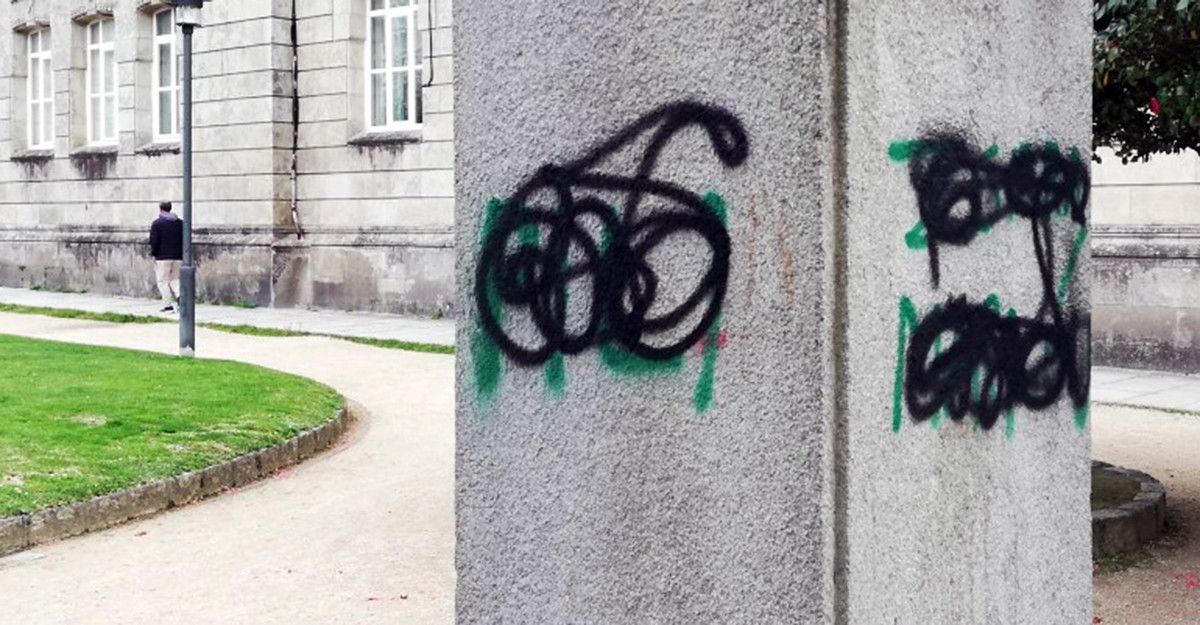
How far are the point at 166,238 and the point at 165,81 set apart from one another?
4.00 m

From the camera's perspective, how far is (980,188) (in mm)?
3076

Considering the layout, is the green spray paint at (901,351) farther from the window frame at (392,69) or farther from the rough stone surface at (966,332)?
the window frame at (392,69)

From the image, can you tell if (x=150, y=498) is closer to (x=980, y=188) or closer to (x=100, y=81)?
(x=980, y=188)

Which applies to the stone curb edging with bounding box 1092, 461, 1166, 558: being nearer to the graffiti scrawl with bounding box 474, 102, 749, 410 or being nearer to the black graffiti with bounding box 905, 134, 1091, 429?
the black graffiti with bounding box 905, 134, 1091, 429

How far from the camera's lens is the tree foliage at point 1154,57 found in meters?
6.45

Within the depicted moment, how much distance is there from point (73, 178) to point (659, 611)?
2678cm

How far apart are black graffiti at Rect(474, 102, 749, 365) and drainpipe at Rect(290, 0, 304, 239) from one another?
20.9 m

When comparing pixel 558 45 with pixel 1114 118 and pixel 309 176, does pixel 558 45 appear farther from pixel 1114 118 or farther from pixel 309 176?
pixel 309 176

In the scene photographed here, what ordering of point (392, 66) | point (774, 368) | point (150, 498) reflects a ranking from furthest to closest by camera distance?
point (392, 66)
point (150, 498)
point (774, 368)

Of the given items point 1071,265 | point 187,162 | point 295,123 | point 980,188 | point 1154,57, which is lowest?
point 1071,265

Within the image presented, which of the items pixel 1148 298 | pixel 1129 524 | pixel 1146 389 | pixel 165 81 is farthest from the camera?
pixel 165 81

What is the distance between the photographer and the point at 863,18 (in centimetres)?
269

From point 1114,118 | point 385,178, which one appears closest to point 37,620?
point 1114,118

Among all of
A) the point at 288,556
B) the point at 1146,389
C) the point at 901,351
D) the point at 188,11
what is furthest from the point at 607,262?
the point at 188,11
